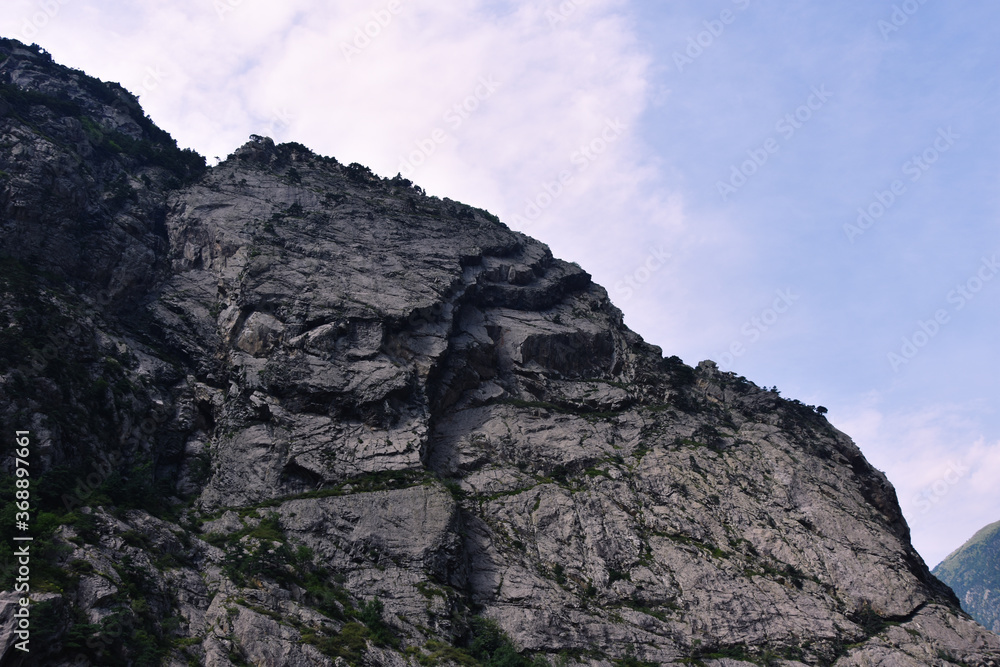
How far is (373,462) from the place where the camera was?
2090 inches

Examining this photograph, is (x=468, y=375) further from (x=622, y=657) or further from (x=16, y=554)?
(x=16, y=554)

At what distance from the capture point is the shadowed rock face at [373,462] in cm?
3981

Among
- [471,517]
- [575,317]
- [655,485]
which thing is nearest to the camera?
[471,517]

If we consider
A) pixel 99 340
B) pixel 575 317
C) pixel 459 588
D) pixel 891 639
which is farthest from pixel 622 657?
pixel 99 340

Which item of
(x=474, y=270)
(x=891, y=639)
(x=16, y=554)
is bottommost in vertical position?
(x=891, y=639)

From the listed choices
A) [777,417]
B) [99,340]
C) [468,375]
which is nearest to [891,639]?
[777,417]

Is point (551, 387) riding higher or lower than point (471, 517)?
higher

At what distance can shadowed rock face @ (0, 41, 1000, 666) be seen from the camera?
39812 millimetres

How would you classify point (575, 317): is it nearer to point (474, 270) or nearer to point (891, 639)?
point (474, 270)

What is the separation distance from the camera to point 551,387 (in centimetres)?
6862

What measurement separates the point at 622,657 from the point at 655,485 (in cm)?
1609

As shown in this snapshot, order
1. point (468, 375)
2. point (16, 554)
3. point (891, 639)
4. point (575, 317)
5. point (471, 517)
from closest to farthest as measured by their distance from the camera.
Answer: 1. point (16, 554)
2. point (891, 639)
3. point (471, 517)
4. point (468, 375)
5. point (575, 317)

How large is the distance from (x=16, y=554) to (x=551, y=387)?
46446 mm

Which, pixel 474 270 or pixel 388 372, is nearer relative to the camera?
pixel 388 372
